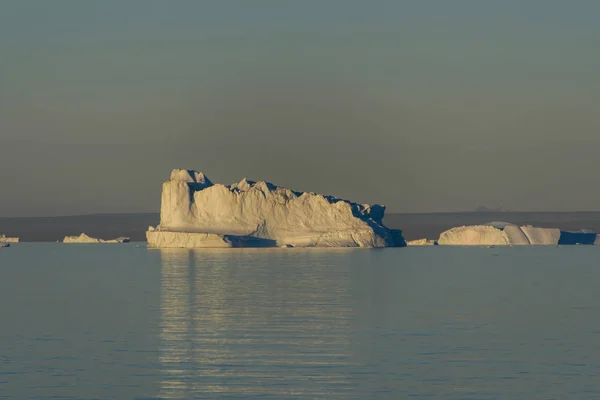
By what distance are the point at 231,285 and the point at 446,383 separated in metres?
26.0

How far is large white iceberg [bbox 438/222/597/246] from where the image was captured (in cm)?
13225

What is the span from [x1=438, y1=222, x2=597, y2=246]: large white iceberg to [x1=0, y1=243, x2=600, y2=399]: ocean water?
92.0m

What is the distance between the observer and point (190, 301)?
3388 centimetres

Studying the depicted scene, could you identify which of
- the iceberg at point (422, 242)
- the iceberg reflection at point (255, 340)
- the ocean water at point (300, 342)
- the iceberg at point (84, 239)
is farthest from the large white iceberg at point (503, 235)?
the iceberg reflection at point (255, 340)

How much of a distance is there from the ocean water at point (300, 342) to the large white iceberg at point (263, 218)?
6229cm

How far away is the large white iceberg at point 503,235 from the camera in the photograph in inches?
5207

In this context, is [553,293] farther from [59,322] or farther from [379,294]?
[59,322]

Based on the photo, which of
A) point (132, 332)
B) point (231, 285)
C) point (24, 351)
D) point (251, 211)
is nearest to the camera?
point (24, 351)

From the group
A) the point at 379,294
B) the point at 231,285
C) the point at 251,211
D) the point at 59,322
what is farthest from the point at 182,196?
the point at 59,322

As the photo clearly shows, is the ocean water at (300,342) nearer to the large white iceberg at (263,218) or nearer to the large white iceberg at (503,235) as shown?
the large white iceberg at (263,218)

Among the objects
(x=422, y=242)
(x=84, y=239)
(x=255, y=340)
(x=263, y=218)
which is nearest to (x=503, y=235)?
(x=422, y=242)

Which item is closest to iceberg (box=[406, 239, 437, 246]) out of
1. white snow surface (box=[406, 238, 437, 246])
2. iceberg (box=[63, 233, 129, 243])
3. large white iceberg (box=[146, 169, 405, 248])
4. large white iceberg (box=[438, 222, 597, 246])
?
white snow surface (box=[406, 238, 437, 246])

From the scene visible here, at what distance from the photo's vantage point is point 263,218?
103938 millimetres

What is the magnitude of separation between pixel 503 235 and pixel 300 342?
112999 mm
